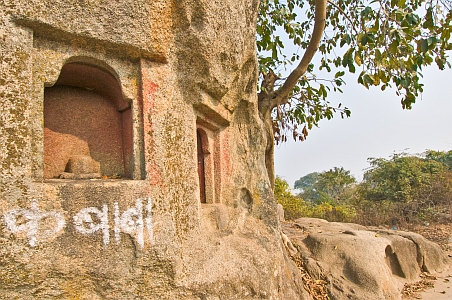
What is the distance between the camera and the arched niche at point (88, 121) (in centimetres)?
334

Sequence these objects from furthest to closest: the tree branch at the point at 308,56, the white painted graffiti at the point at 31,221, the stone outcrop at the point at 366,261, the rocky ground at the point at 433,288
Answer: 1. the tree branch at the point at 308,56
2. the rocky ground at the point at 433,288
3. the stone outcrop at the point at 366,261
4. the white painted graffiti at the point at 31,221

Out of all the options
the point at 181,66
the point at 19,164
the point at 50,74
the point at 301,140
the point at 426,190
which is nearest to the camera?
the point at 19,164

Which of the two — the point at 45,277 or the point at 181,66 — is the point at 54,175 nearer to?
the point at 45,277

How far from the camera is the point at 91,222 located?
278 centimetres

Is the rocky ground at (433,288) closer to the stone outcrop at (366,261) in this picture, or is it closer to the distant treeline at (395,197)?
the stone outcrop at (366,261)

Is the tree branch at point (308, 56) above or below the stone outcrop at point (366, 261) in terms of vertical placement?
above

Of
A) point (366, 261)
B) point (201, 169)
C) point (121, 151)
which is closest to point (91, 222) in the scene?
point (121, 151)

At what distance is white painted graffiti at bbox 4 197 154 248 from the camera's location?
8.33ft

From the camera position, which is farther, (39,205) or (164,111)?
(164,111)

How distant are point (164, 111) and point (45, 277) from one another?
152 centimetres

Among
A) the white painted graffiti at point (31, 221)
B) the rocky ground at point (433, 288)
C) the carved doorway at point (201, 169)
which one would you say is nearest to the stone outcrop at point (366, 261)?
the rocky ground at point (433, 288)

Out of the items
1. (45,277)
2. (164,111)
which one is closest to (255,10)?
(164,111)

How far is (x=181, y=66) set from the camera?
11.6ft

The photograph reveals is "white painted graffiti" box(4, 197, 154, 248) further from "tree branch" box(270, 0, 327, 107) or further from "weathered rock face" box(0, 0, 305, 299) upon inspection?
"tree branch" box(270, 0, 327, 107)
